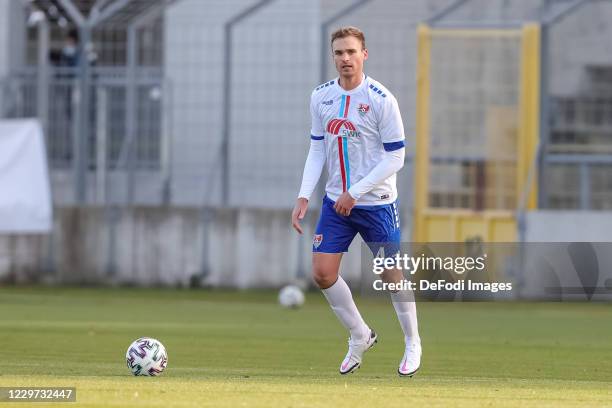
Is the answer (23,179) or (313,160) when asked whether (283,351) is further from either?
(23,179)

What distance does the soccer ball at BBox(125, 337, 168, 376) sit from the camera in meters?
9.80

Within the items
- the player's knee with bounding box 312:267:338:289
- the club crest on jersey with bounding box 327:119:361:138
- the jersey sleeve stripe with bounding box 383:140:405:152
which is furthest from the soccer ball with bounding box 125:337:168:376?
the jersey sleeve stripe with bounding box 383:140:405:152

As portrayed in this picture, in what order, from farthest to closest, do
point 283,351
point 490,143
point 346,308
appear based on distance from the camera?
point 490,143 → point 283,351 → point 346,308

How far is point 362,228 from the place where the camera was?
1029 centimetres

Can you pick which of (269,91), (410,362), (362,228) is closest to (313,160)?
(362,228)

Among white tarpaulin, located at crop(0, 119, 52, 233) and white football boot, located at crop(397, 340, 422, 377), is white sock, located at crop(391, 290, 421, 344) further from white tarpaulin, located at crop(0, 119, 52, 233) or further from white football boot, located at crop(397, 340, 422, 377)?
white tarpaulin, located at crop(0, 119, 52, 233)

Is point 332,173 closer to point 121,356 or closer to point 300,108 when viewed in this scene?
point 121,356

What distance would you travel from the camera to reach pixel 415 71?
22.2 m

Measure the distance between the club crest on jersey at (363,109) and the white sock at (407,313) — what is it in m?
1.22

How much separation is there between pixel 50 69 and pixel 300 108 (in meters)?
3.97

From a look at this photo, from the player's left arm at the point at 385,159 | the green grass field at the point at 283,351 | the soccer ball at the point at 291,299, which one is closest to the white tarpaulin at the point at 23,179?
the green grass field at the point at 283,351

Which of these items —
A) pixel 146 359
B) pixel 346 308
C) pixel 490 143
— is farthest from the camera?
pixel 490 143

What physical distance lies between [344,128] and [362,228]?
0.69m

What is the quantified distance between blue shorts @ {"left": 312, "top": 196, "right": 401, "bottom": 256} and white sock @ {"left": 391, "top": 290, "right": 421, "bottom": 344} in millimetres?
297
